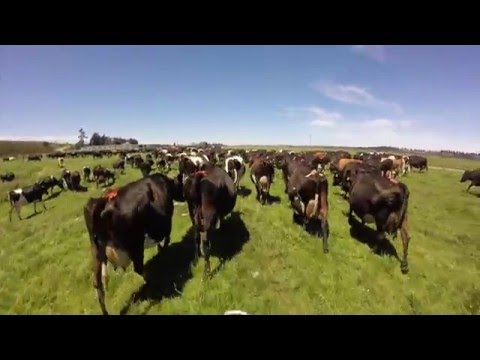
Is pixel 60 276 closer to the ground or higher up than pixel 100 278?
closer to the ground

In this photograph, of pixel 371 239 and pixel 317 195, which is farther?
pixel 371 239

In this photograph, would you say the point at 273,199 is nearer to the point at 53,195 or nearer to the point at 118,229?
the point at 118,229

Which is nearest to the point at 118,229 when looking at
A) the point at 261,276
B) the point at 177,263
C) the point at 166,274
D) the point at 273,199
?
the point at 166,274

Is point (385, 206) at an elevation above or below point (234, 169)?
below

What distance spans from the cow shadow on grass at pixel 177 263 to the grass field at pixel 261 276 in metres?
0.03

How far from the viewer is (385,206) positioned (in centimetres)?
1153

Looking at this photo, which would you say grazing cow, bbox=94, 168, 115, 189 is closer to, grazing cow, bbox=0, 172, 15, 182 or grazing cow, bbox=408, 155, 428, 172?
grazing cow, bbox=0, 172, 15, 182

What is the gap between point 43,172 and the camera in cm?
4034

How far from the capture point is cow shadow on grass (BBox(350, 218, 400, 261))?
38.1ft

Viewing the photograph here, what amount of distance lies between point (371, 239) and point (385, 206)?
1.84 meters
